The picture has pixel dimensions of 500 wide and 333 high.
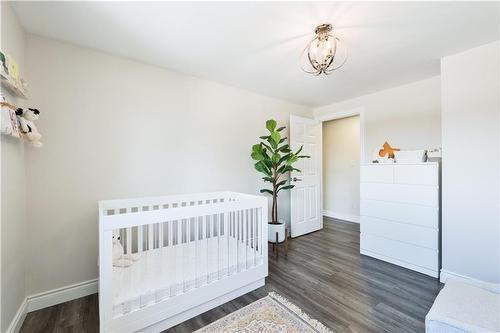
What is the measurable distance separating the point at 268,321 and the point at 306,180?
2464 mm

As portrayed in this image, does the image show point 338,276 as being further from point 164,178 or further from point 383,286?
point 164,178

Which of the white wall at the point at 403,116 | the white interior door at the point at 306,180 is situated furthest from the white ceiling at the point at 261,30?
the white interior door at the point at 306,180

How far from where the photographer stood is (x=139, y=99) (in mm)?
2312

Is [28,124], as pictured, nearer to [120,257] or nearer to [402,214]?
[120,257]

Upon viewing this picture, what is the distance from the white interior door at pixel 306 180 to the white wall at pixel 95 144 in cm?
142

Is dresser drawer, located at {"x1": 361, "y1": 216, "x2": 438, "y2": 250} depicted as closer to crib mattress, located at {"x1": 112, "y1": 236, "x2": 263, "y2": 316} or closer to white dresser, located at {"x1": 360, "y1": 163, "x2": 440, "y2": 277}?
white dresser, located at {"x1": 360, "y1": 163, "x2": 440, "y2": 277}

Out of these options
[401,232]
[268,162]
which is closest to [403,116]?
[401,232]

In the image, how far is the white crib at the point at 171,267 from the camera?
1.38 meters

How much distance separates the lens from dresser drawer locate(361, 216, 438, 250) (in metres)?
2.35

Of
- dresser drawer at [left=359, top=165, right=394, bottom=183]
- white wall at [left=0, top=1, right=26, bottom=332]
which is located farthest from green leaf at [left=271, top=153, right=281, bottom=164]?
white wall at [left=0, top=1, right=26, bottom=332]

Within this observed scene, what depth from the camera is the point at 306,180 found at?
3.72 metres

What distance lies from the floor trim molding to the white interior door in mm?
2675

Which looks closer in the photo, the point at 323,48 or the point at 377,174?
the point at 323,48

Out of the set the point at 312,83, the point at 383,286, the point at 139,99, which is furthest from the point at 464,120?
the point at 139,99
